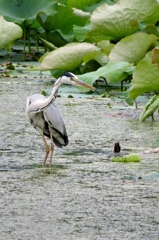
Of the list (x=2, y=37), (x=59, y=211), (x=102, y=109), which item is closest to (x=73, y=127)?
(x=102, y=109)

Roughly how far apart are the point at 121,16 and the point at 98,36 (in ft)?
1.61

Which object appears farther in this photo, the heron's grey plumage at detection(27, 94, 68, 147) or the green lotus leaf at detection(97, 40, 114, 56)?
the green lotus leaf at detection(97, 40, 114, 56)

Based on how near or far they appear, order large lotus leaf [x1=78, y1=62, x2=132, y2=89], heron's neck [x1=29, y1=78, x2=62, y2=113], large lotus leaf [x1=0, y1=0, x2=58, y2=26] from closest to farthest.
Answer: heron's neck [x1=29, y1=78, x2=62, y2=113]
large lotus leaf [x1=78, y1=62, x2=132, y2=89]
large lotus leaf [x1=0, y1=0, x2=58, y2=26]

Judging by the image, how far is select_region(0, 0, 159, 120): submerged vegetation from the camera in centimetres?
531

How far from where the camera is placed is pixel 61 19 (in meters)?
7.88

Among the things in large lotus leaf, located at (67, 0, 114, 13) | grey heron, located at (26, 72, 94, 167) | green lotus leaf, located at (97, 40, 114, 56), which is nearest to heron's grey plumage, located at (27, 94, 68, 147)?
grey heron, located at (26, 72, 94, 167)

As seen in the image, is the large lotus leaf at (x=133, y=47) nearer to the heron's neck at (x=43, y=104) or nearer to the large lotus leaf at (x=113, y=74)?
the large lotus leaf at (x=113, y=74)

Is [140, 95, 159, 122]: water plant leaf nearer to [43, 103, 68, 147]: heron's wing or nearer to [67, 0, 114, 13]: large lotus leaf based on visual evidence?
[43, 103, 68, 147]: heron's wing

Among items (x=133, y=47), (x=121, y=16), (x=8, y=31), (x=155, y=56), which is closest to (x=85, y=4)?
(x=8, y=31)

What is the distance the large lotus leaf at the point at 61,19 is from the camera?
7824mm

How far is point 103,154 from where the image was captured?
4070 millimetres

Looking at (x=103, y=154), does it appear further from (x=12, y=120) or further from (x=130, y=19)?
(x=130, y=19)

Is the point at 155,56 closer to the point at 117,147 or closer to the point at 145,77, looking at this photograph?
the point at 145,77

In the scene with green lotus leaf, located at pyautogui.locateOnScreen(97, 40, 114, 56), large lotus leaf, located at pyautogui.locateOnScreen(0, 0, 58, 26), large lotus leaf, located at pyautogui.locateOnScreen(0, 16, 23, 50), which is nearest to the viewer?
green lotus leaf, located at pyautogui.locateOnScreen(97, 40, 114, 56)
